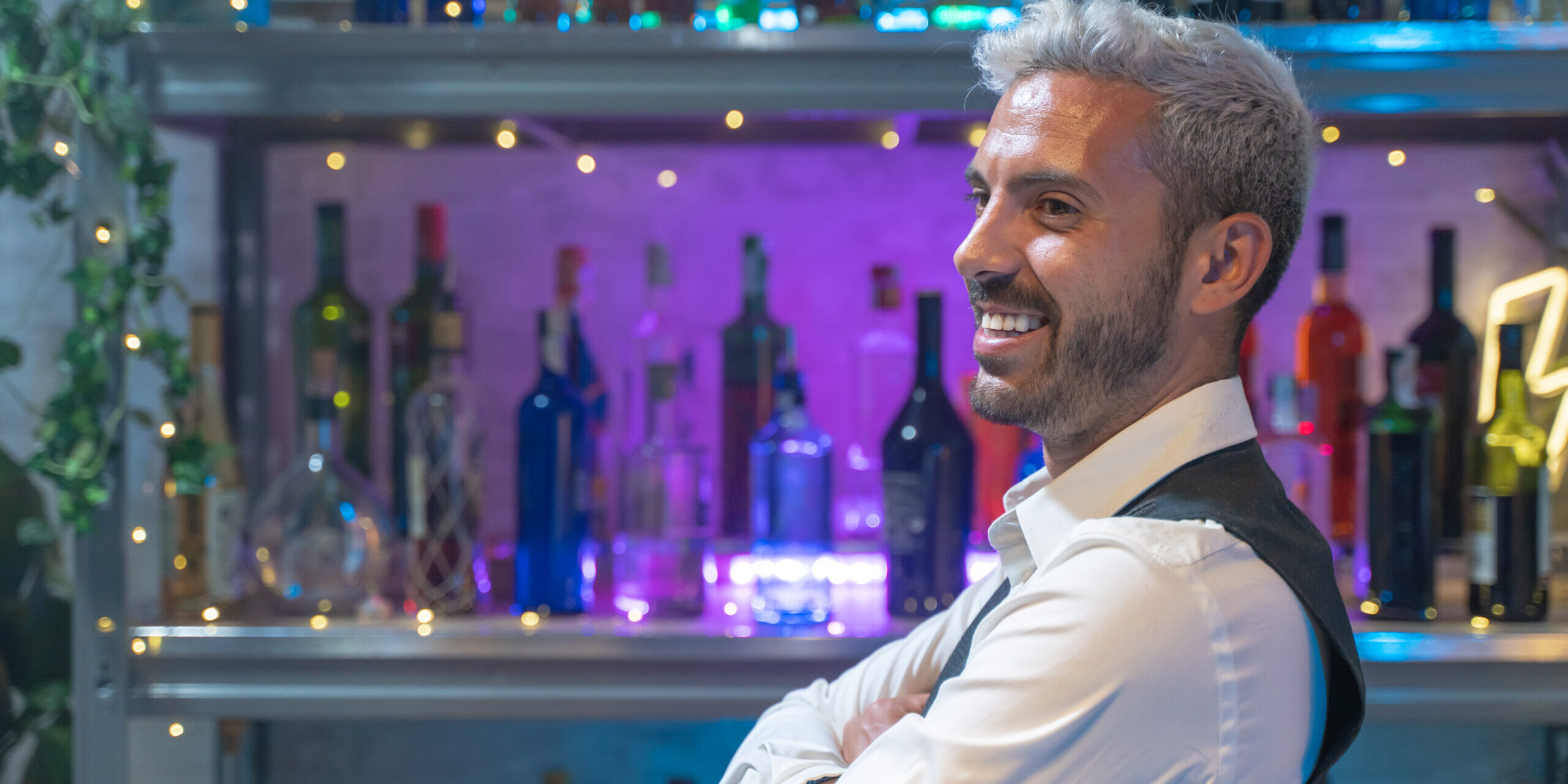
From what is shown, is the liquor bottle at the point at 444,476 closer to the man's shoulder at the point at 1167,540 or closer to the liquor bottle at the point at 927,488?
the liquor bottle at the point at 927,488

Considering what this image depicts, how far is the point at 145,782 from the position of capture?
4.17ft

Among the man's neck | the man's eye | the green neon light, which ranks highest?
the green neon light

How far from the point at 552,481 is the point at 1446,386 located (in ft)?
3.34

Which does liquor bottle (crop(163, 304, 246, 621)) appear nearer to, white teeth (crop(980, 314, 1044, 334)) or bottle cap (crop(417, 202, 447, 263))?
bottle cap (crop(417, 202, 447, 263))

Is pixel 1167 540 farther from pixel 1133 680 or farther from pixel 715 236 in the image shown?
pixel 715 236

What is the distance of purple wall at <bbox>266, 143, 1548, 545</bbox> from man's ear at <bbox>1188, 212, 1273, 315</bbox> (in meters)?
0.78

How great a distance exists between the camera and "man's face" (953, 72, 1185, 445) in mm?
710

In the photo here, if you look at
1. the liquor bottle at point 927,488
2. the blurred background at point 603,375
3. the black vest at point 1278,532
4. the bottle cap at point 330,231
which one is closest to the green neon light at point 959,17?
the blurred background at point 603,375

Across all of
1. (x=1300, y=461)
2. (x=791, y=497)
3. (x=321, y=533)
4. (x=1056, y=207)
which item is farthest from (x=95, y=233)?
(x=1300, y=461)

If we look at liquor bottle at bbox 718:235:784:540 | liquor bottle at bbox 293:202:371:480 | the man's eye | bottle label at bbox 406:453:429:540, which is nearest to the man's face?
the man's eye

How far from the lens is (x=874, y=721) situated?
0.86 metres

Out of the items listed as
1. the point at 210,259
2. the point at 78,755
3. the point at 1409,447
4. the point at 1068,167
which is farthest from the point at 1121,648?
the point at 210,259

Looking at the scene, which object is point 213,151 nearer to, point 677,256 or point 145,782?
point 677,256

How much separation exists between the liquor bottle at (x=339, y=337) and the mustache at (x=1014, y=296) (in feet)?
2.88
